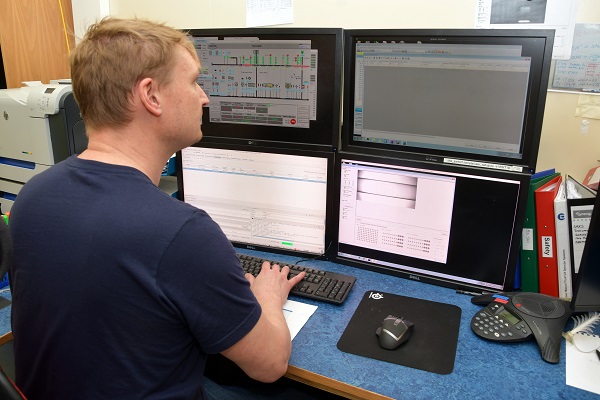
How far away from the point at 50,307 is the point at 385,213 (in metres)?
0.92

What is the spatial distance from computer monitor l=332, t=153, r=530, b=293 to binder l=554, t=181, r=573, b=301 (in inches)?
4.1

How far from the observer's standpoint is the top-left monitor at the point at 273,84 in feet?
4.60

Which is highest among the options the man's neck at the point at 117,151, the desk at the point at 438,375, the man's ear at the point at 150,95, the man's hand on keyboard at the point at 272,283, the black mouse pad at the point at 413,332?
the man's ear at the point at 150,95

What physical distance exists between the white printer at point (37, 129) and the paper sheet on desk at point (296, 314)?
119cm

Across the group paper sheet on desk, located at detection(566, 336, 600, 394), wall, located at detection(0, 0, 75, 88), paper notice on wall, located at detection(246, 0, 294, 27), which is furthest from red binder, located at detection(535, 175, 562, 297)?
wall, located at detection(0, 0, 75, 88)

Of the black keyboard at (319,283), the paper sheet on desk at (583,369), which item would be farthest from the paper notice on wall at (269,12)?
the paper sheet on desk at (583,369)

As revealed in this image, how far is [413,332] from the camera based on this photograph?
1.21 metres

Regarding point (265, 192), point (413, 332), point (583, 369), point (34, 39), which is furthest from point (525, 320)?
point (34, 39)

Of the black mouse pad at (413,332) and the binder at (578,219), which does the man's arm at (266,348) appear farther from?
the binder at (578,219)

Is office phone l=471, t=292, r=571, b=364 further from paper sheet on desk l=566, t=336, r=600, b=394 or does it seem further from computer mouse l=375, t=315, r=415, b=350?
computer mouse l=375, t=315, r=415, b=350

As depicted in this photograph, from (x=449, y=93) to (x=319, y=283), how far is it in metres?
0.64

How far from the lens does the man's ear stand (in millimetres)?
939

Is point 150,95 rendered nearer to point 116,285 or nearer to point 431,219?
point 116,285

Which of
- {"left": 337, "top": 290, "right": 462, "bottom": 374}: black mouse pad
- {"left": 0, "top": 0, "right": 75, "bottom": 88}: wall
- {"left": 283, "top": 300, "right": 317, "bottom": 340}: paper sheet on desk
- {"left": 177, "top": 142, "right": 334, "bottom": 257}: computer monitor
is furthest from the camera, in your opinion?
{"left": 0, "top": 0, "right": 75, "bottom": 88}: wall
